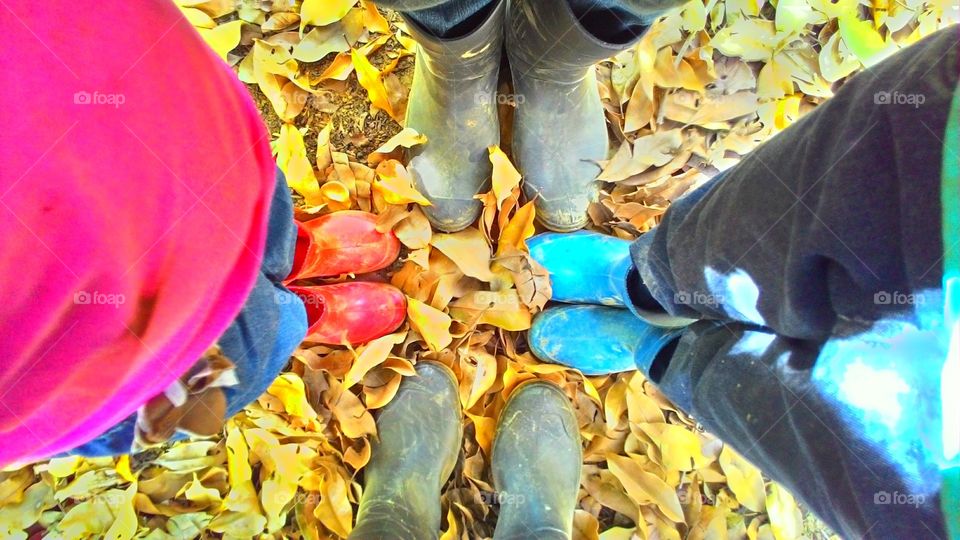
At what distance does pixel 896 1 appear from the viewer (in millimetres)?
922

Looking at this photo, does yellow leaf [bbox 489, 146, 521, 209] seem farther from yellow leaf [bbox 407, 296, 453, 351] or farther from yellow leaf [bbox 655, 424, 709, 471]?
yellow leaf [bbox 655, 424, 709, 471]

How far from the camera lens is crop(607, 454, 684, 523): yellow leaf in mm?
889

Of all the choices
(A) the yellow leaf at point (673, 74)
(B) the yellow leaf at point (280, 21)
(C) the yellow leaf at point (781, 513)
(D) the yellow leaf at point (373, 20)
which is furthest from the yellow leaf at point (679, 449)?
(B) the yellow leaf at point (280, 21)

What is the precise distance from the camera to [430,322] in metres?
0.89

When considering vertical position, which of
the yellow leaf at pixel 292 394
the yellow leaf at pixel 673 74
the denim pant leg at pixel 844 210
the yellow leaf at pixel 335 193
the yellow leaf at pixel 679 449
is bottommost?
the yellow leaf at pixel 679 449

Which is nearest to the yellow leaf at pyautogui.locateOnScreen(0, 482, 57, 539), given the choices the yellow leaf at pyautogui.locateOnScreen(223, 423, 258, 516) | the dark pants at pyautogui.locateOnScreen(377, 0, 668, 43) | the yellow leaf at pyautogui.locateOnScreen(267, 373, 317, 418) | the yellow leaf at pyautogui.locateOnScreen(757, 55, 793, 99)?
the yellow leaf at pyautogui.locateOnScreen(223, 423, 258, 516)

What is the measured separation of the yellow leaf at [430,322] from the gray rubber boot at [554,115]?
242 mm

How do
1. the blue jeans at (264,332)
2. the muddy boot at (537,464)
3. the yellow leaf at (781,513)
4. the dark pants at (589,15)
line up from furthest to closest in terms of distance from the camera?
the yellow leaf at (781,513) → the muddy boot at (537,464) → the dark pants at (589,15) → the blue jeans at (264,332)

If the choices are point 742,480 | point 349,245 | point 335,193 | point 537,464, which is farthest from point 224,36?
point 742,480

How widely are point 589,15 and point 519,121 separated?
Result: 0.77 ft

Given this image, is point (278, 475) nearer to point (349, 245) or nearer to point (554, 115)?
point (349, 245)

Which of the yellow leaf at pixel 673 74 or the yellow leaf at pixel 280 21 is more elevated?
the yellow leaf at pixel 280 21

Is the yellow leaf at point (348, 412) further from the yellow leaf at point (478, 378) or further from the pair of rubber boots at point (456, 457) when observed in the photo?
the yellow leaf at point (478, 378)

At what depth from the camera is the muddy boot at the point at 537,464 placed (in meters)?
0.81
